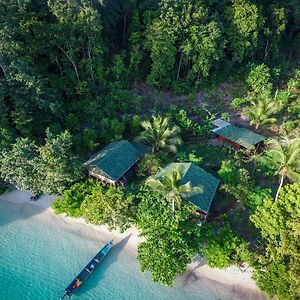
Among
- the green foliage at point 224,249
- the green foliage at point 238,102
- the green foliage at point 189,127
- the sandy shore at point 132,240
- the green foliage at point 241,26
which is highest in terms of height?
the green foliage at point 241,26

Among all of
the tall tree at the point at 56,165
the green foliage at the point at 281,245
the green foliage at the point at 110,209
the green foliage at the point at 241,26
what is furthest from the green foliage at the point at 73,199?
the green foliage at the point at 241,26

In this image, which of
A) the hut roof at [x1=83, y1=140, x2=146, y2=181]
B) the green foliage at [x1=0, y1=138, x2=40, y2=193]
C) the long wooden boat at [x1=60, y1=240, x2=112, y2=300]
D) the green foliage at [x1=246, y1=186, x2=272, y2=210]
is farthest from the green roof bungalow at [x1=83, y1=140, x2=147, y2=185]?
the green foliage at [x1=246, y1=186, x2=272, y2=210]

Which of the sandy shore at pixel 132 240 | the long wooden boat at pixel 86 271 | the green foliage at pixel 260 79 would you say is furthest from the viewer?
the green foliage at pixel 260 79

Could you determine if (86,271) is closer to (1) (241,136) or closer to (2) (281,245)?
(2) (281,245)

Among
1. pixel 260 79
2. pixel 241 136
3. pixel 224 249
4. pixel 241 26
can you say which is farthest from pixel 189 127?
pixel 224 249

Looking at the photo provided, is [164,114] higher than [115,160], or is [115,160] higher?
[164,114]

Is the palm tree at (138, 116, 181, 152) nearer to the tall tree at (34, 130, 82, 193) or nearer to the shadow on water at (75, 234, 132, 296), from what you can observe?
the tall tree at (34, 130, 82, 193)

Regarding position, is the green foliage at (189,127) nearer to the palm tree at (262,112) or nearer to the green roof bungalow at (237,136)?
the green roof bungalow at (237,136)
